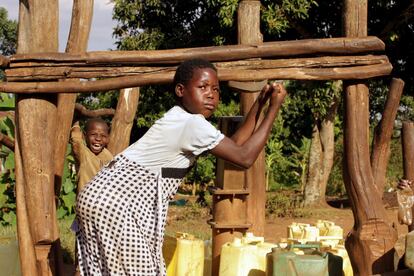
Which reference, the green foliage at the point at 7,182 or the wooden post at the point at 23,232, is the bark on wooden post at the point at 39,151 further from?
the green foliage at the point at 7,182

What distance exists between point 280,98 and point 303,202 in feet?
36.4

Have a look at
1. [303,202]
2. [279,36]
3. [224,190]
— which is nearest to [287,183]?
[303,202]

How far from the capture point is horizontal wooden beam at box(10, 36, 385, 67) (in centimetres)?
447

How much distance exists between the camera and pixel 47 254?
4637 millimetres

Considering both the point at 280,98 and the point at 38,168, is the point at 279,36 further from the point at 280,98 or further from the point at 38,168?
the point at 280,98

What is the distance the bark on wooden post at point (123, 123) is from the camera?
6.83m

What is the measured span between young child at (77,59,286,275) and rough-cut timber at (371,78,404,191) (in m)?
1.80

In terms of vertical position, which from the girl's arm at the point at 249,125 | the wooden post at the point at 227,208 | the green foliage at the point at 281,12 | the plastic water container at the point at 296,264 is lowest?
the plastic water container at the point at 296,264

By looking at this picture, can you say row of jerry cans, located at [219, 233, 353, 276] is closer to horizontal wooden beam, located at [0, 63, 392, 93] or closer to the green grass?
horizontal wooden beam, located at [0, 63, 392, 93]

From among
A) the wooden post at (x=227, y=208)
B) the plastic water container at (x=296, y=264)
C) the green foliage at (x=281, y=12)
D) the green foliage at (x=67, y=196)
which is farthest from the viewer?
the green foliage at (x=281, y=12)

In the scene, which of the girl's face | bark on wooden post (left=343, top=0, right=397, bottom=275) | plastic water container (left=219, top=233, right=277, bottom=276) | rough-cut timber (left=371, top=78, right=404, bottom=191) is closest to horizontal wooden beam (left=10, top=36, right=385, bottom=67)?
bark on wooden post (left=343, top=0, right=397, bottom=275)

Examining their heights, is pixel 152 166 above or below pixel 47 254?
above

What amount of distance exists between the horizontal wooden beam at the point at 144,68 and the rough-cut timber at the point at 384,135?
227 mm

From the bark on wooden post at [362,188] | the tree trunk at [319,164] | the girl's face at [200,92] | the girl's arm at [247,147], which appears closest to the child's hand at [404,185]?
the bark on wooden post at [362,188]
